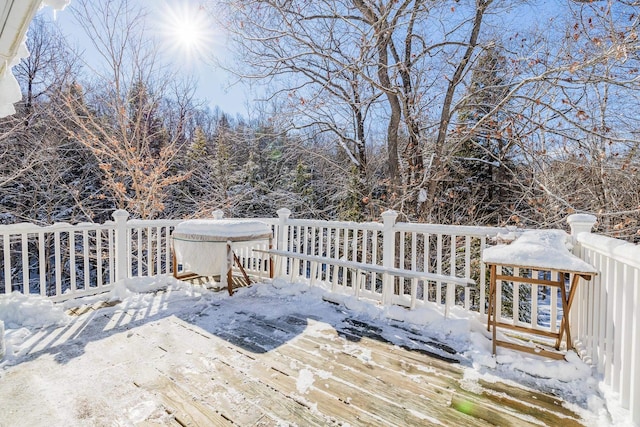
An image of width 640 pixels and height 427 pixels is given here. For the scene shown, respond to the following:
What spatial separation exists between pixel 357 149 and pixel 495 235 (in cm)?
623

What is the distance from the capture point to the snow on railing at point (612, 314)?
1.52 m

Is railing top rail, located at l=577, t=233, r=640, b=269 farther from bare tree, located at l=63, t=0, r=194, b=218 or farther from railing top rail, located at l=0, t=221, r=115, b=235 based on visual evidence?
bare tree, located at l=63, t=0, r=194, b=218

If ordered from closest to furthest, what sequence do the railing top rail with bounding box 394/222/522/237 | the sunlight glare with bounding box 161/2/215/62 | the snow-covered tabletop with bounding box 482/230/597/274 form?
the snow-covered tabletop with bounding box 482/230/597/274
the railing top rail with bounding box 394/222/522/237
the sunlight glare with bounding box 161/2/215/62

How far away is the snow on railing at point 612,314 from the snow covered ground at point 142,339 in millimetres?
127

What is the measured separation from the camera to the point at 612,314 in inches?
72.9

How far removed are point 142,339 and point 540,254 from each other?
10.7 ft

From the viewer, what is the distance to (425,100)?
22.2 feet

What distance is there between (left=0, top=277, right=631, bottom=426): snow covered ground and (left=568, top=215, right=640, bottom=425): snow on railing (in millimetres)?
127

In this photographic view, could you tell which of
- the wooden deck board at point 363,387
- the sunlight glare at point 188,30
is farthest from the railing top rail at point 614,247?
the sunlight glare at point 188,30

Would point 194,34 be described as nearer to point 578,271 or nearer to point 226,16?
point 226,16

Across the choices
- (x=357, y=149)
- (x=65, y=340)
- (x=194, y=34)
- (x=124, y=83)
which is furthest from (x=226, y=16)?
(x=65, y=340)

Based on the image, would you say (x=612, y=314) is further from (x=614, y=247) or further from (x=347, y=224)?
(x=347, y=224)

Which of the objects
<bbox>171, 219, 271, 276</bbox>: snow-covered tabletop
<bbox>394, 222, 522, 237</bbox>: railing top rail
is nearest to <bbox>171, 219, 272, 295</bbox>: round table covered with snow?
<bbox>171, 219, 271, 276</bbox>: snow-covered tabletop

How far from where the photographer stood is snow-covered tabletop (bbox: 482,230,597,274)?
2109mm
